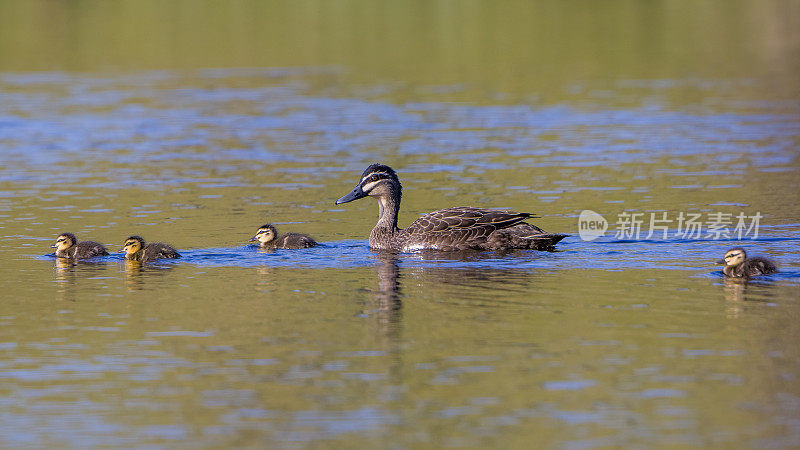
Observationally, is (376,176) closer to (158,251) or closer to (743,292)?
(158,251)

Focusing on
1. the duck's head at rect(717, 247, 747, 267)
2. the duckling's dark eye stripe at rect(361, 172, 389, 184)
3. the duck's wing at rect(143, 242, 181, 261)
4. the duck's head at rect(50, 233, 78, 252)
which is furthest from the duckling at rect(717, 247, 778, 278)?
the duck's head at rect(50, 233, 78, 252)

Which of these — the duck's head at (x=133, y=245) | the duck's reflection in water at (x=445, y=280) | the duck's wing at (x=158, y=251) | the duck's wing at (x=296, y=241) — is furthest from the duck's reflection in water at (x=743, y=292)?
the duck's head at (x=133, y=245)

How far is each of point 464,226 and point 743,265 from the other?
3.81m

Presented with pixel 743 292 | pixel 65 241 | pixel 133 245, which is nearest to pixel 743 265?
pixel 743 292

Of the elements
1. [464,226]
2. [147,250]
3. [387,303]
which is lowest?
[387,303]

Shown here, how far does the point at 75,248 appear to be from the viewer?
1556 cm

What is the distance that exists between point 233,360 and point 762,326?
4574 millimetres

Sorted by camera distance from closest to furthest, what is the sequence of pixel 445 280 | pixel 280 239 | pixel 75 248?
pixel 445 280, pixel 75 248, pixel 280 239

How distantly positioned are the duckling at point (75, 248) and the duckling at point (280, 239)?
1.93 meters

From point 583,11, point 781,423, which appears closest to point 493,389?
point 781,423

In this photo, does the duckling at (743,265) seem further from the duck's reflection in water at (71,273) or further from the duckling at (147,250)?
the duck's reflection in water at (71,273)

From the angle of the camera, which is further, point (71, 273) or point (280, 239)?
point (280, 239)

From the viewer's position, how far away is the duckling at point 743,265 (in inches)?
527

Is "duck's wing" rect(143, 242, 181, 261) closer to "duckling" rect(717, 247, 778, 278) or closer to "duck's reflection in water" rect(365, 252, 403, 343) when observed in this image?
"duck's reflection in water" rect(365, 252, 403, 343)
